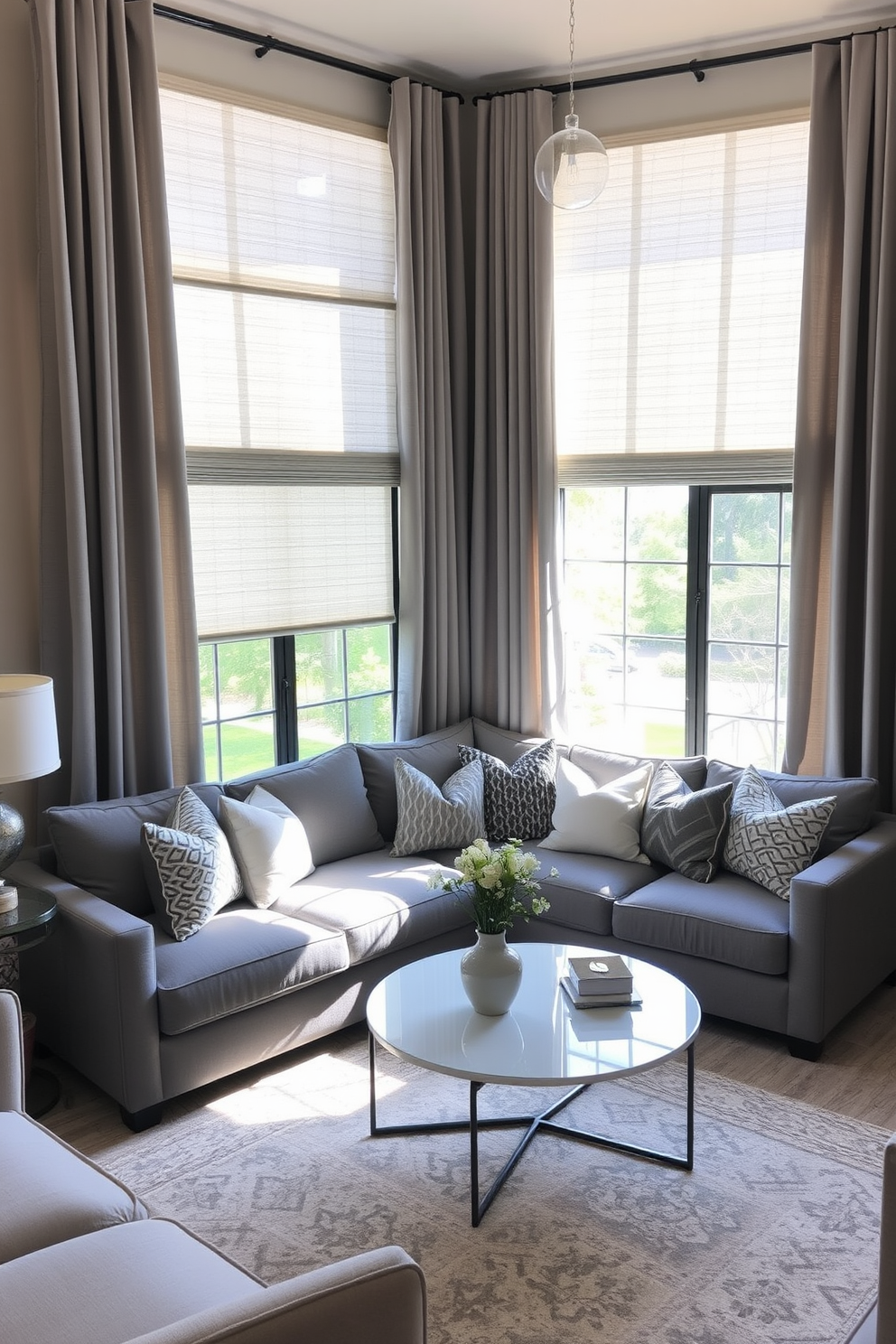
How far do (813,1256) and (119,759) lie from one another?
2759 mm

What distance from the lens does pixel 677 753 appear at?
5512mm

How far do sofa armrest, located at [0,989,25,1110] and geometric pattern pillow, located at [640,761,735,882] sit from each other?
102 inches

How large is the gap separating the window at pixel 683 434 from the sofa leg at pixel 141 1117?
9.10 feet

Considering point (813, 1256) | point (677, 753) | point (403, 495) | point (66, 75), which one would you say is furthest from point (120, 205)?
point (813, 1256)

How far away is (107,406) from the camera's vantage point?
13.8ft

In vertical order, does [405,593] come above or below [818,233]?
below

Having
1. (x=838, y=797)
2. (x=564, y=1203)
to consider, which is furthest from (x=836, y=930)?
(x=564, y=1203)

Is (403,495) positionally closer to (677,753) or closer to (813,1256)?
(677,753)

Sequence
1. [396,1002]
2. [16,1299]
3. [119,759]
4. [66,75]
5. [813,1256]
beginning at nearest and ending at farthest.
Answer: [16,1299] < [813,1256] < [396,1002] < [66,75] < [119,759]

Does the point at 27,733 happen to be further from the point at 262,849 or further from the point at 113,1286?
the point at 113,1286

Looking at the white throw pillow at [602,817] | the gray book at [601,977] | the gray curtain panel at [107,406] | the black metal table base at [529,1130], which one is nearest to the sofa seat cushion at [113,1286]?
the black metal table base at [529,1130]

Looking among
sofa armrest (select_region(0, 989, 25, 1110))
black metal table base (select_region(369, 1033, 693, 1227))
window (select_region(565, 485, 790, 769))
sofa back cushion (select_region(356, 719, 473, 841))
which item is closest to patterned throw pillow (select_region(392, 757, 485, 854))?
sofa back cushion (select_region(356, 719, 473, 841))

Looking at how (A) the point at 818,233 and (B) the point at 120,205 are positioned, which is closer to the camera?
(B) the point at 120,205

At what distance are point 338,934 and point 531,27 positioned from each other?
3.60 m
